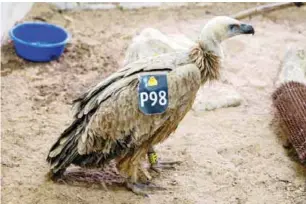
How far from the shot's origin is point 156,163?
3412 millimetres

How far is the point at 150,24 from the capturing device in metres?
5.29

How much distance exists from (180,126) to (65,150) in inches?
37.7

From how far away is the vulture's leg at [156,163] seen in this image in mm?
3348

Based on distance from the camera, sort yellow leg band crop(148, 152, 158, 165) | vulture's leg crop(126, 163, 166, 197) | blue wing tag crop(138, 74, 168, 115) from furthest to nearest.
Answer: yellow leg band crop(148, 152, 158, 165) → vulture's leg crop(126, 163, 166, 197) → blue wing tag crop(138, 74, 168, 115)

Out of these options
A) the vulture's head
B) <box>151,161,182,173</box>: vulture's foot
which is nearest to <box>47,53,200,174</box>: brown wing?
the vulture's head

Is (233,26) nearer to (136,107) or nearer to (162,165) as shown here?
(136,107)

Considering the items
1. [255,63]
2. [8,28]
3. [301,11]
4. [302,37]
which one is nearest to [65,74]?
[8,28]

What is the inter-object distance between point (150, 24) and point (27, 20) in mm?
1140

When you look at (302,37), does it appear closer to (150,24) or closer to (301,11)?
(301,11)

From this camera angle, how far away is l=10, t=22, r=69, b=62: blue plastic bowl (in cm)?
438

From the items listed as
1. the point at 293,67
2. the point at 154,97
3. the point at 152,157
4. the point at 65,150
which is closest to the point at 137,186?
the point at 152,157

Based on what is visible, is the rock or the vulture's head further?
the rock

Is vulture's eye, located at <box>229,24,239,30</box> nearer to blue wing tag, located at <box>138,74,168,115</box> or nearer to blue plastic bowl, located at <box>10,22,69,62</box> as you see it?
blue wing tag, located at <box>138,74,168,115</box>

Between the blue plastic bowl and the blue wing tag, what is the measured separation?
5.55 feet
